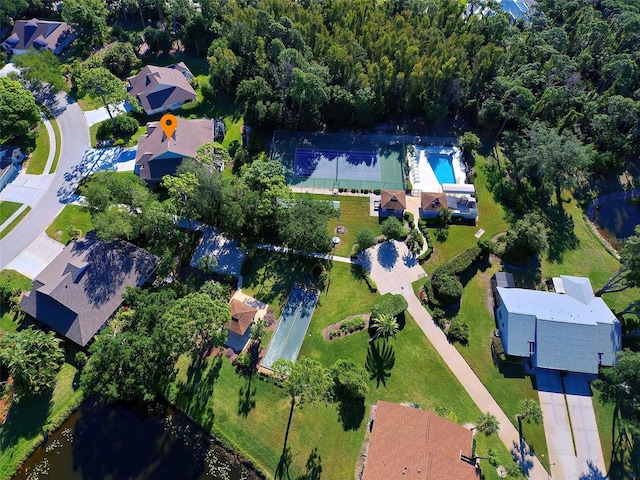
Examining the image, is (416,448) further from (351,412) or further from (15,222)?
(15,222)

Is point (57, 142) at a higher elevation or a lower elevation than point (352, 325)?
higher

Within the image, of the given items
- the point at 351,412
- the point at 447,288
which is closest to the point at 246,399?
the point at 351,412

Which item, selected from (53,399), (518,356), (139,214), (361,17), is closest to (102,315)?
(53,399)

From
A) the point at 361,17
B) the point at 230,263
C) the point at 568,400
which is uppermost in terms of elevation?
the point at 361,17

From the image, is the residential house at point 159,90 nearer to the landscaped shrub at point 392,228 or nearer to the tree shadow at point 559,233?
the landscaped shrub at point 392,228

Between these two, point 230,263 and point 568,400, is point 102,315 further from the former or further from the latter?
point 568,400

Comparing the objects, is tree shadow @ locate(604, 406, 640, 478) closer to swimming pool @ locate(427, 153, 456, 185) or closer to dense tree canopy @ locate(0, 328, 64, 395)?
swimming pool @ locate(427, 153, 456, 185)
